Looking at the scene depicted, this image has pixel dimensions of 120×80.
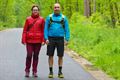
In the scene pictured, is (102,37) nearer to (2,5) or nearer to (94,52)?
(94,52)

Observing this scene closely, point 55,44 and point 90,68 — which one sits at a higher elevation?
point 55,44

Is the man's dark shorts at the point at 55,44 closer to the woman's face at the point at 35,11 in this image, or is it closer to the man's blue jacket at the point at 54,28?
the man's blue jacket at the point at 54,28

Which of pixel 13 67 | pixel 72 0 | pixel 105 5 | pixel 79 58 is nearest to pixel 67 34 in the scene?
pixel 13 67

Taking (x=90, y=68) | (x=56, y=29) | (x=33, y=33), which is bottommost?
(x=90, y=68)

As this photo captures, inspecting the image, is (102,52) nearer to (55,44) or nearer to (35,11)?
(55,44)

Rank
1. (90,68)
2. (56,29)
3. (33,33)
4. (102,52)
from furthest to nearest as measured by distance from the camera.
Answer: (102,52), (90,68), (33,33), (56,29)

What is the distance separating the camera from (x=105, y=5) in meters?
37.6

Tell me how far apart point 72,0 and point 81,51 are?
4503 centimetres

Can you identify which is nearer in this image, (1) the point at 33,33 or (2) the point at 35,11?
(2) the point at 35,11

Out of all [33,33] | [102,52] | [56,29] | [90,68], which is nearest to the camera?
[56,29]

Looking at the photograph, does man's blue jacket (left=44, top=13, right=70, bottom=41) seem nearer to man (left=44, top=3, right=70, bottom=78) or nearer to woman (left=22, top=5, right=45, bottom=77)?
man (left=44, top=3, right=70, bottom=78)

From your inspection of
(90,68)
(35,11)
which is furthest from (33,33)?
(90,68)

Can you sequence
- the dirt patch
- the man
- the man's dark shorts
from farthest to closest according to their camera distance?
the dirt patch → the man's dark shorts → the man

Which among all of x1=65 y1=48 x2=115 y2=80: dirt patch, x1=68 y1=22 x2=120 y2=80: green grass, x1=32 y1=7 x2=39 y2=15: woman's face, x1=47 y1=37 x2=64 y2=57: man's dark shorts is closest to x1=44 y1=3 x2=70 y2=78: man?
x1=47 y1=37 x2=64 y2=57: man's dark shorts
